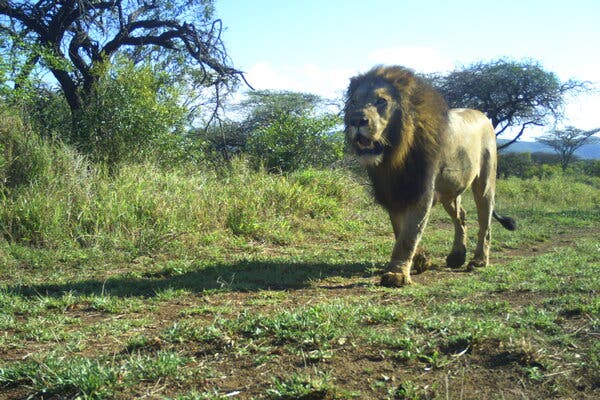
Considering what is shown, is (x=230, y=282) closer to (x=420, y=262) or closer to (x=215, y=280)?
(x=215, y=280)

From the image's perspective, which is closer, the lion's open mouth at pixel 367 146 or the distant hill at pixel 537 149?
the lion's open mouth at pixel 367 146

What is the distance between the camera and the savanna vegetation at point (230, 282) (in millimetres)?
2953

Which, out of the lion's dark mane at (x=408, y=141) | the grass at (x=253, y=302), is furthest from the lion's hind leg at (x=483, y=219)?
Answer: the lion's dark mane at (x=408, y=141)

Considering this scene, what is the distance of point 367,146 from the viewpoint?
550 centimetres

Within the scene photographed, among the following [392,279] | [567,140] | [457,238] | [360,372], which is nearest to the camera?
[360,372]

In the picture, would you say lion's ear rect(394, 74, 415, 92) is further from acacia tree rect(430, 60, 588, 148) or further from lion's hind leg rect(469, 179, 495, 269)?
acacia tree rect(430, 60, 588, 148)

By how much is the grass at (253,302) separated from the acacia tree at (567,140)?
35868 mm

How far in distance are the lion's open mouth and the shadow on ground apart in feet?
4.28

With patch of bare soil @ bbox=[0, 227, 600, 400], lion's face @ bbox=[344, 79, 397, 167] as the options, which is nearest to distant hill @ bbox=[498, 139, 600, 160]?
lion's face @ bbox=[344, 79, 397, 167]

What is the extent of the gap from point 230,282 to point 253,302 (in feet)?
2.94

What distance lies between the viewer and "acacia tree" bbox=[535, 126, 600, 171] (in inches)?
1672

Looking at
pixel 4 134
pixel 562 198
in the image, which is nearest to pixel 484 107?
pixel 562 198

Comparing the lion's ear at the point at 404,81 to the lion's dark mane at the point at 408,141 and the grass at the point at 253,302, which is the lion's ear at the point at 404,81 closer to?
Answer: the lion's dark mane at the point at 408,141

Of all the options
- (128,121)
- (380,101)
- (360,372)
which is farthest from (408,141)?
(128,121)
